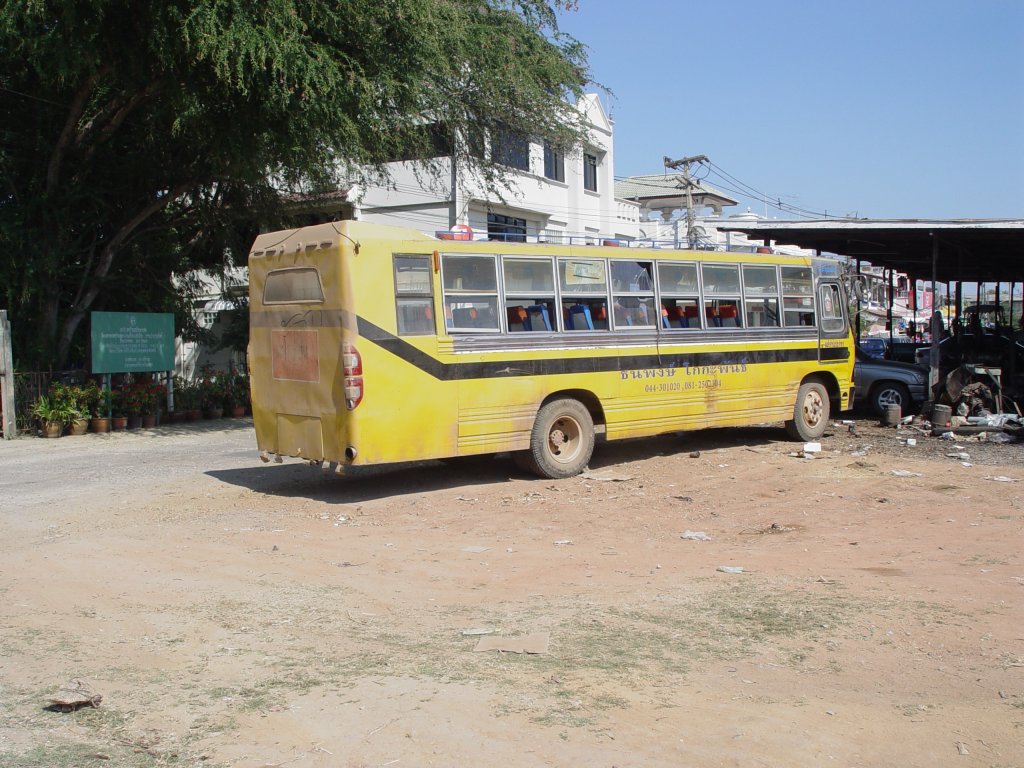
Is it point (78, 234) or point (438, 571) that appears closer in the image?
point (438, 571)

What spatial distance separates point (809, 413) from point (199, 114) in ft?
35.9

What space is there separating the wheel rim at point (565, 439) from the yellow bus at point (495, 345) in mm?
17

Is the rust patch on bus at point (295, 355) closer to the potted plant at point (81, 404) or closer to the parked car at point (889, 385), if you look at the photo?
the potted plant at point (81, 404)

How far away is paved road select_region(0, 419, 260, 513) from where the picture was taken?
1129 centimetres

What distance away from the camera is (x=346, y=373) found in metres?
9.64

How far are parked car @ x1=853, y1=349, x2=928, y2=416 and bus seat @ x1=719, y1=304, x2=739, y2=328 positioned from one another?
5113 mm

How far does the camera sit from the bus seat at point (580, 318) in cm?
1159

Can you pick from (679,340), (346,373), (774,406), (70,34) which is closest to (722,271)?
(679,340)

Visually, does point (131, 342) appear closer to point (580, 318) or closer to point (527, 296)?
point (527, 296)

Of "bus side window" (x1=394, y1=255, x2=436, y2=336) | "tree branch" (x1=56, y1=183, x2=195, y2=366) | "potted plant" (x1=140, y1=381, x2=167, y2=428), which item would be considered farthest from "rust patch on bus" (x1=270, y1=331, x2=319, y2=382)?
"tree branch" (x1=56, y1=183, x2=195, y2=366)

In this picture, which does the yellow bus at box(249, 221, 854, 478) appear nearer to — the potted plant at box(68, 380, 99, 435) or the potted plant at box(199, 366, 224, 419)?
the potted plant at box(68, 380, 99, 435)

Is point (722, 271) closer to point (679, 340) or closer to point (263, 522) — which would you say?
point (679, 340)

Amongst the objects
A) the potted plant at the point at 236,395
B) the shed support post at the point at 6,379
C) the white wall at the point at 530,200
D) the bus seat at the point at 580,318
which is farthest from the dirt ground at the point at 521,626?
the white wall at the point at 530,200

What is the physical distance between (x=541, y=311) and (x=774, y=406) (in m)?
4.53
